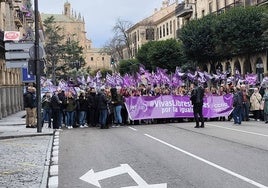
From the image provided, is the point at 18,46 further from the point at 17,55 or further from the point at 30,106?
the point at 30,106

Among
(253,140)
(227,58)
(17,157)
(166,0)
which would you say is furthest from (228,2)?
(166,0)

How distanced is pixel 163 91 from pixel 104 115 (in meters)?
4.25

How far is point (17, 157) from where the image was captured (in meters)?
12.7

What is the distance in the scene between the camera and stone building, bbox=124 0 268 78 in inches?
1911

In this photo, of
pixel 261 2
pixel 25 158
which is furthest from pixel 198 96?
pixel 261 2

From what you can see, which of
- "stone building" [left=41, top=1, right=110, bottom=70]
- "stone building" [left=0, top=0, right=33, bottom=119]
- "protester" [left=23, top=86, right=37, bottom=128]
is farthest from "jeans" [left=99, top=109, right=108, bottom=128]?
"stone building" [left=41, top=1, right=110, bottom=70]

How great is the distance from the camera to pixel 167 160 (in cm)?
1134

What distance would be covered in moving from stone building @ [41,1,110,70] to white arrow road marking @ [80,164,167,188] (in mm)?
138600

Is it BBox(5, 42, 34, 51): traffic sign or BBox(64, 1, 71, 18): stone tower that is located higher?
BBox(64, 1, 71, 18): stone tower

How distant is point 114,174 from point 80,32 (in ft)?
496

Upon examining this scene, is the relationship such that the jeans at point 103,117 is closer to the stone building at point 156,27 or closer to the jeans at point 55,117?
the jeans at point 55,117

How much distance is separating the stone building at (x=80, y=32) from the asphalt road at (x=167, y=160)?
133 metres

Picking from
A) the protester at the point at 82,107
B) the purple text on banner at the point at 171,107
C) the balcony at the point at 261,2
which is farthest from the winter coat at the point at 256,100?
the balcony at the point at 261,2

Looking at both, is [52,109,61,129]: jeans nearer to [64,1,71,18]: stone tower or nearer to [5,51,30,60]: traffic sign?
[5,51,30,60]: traffic sign
